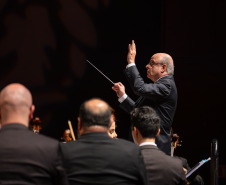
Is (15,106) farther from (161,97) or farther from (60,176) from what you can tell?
(161,97)

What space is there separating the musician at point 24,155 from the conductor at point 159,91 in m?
1.33

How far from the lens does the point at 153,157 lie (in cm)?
182

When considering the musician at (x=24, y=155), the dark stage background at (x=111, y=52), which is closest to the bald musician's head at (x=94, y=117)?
the musician at (x=24, y=155)

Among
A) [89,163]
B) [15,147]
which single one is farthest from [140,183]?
[15,147]

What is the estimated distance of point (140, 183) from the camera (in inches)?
63.4

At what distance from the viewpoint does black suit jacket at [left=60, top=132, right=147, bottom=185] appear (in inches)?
59.7

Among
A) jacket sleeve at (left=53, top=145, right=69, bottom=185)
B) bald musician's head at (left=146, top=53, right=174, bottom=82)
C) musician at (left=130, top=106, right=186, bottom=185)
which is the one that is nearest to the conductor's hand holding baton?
bald musician's head at (left=146, top=53, right=174, bottom=82)

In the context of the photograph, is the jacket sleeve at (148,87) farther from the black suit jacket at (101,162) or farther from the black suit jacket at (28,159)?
the black suit jacket at (28,159)

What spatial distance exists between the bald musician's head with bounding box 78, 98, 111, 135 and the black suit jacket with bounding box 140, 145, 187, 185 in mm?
337

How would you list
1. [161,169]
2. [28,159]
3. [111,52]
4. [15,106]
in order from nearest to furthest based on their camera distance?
[28,159]
[15,106]
[161,169]
[111,52]

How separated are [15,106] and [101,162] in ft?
1.66

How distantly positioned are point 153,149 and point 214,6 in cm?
332

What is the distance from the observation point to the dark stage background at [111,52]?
406 centimetres

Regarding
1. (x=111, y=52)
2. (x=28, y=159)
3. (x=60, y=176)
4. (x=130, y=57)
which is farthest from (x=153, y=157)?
(x=111, y=52)
